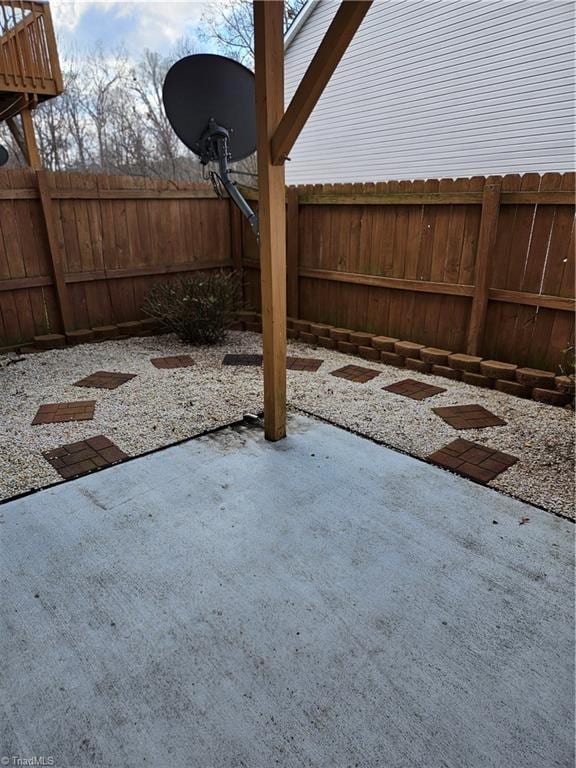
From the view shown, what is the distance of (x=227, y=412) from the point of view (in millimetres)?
3170

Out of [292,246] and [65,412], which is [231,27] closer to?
[292,246]

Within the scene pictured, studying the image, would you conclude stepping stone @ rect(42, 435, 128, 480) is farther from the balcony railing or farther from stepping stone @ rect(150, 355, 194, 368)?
the balcony railing

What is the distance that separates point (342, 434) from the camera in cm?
285

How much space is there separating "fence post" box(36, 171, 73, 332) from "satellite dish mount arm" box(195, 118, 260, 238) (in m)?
1.78

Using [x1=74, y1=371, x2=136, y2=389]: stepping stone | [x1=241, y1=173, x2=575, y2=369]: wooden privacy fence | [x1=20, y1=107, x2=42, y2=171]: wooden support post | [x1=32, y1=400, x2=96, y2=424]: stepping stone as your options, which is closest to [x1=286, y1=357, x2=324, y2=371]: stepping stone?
[x1=241, y1=173, x2=575, y2=369]: wooden privacy fence

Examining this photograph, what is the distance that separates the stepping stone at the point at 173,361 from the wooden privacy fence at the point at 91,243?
3.80ft

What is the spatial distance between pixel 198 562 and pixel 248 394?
1.82 meters

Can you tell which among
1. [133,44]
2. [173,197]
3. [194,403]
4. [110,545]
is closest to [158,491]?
[110,545]

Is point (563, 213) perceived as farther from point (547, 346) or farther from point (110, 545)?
point (110, 545)

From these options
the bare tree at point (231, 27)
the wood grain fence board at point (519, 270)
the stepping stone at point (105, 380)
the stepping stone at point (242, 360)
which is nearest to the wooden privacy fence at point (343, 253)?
the wood grain fence board at point (519, 270)

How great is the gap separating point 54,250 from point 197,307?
146 centimetres

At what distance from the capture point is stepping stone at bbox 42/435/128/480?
2438mm

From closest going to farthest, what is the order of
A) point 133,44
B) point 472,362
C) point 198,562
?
1. point 198,562
2. point 472,362
3. point 133,44

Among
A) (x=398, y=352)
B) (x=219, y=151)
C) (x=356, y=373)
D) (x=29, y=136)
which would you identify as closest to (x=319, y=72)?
(x=219, y=151)
